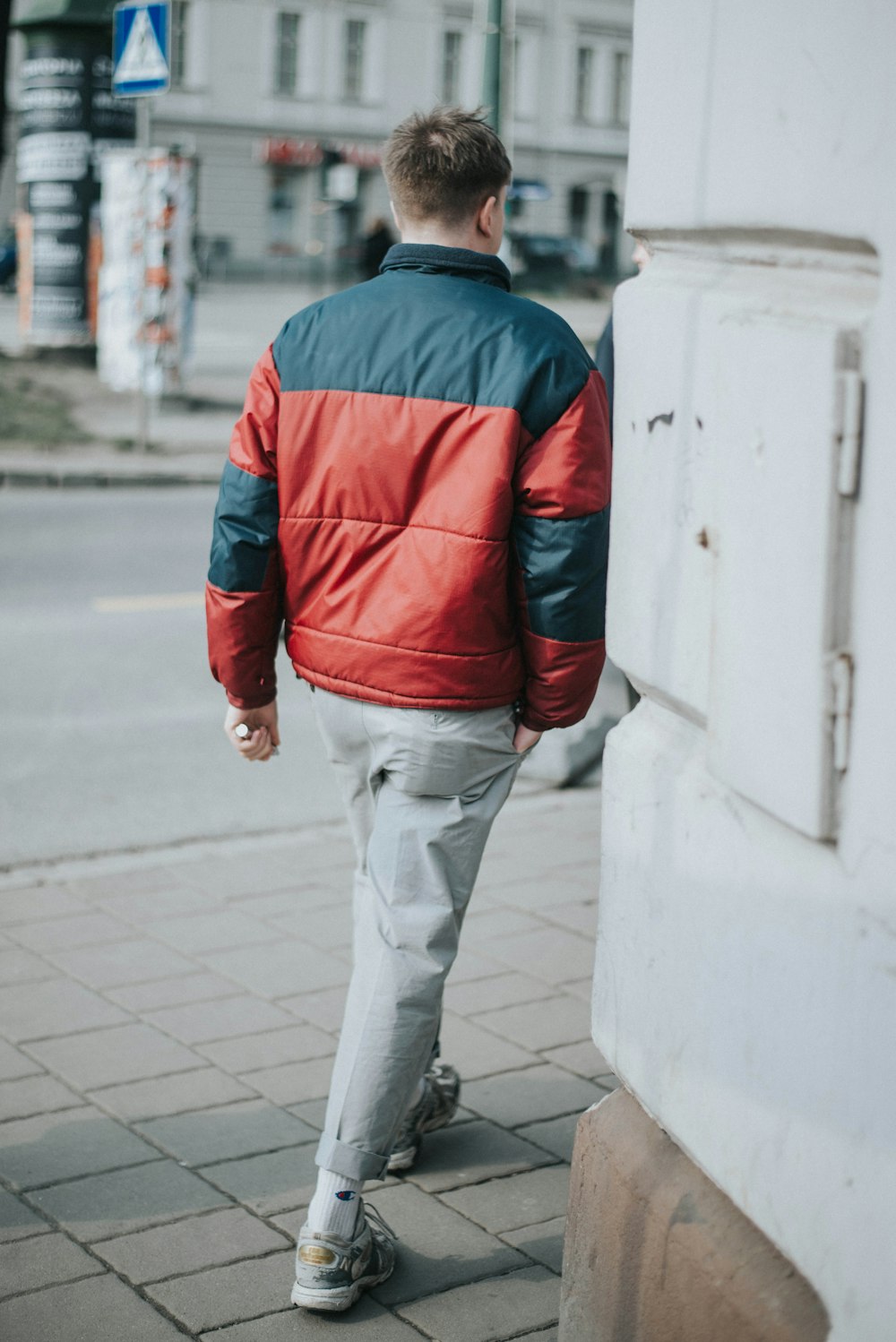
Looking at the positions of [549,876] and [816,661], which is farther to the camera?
[549,876]

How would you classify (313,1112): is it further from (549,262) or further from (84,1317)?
(549,262)

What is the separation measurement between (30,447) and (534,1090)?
11709 mm

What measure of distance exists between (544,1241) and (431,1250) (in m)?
0.20

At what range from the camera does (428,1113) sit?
3287mm

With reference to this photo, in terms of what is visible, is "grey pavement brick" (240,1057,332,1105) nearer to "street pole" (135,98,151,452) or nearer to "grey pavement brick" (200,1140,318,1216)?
"grey pavement brick" (200,1140,318,1216)

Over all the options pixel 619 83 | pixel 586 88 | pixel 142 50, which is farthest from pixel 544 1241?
pixel 619 83

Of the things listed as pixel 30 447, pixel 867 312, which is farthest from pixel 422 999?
pixel 30 447

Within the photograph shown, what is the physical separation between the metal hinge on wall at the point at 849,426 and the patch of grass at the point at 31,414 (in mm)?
13365

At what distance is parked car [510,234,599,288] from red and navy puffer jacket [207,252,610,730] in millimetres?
40939

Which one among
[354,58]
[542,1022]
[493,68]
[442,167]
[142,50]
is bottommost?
[542,1022]

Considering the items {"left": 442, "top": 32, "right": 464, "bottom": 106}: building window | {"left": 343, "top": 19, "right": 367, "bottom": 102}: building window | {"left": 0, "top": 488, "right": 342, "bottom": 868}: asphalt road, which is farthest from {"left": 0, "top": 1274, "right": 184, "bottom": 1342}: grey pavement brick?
{"left": 442, "top": 32, "right": 464, "bottom": 106}: building window

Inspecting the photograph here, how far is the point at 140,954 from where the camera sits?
13.9 feet

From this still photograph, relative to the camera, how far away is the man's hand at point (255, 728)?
301 centimetres

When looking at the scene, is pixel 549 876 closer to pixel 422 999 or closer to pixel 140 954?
pixel 140 954
